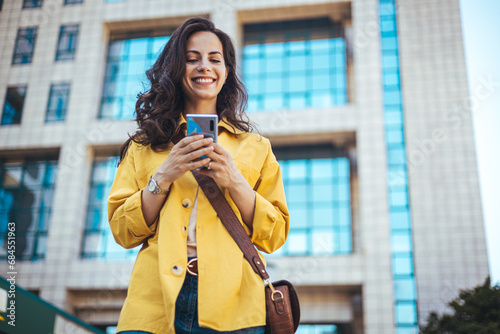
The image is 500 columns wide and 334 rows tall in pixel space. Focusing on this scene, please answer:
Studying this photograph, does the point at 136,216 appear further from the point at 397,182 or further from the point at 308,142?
the point at 308,142

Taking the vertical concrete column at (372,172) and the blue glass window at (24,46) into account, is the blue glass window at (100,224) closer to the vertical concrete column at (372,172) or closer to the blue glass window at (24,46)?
the blue glass window at (24,46)

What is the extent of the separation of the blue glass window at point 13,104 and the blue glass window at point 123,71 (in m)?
3.35

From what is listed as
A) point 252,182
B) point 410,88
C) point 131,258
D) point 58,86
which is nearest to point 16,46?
point 58,86

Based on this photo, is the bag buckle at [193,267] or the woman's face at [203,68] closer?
the bag buckle at [193,267]

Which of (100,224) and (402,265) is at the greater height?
(100,224)

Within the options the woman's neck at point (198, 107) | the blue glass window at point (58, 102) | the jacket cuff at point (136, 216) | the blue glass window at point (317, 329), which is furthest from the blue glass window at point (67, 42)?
the jacket cuff at point (136, 216)

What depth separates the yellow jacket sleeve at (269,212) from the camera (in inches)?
84.7

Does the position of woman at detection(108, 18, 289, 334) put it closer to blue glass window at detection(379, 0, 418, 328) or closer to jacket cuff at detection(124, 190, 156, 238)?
jacket cuff at detection(124, 190, 156, 238)

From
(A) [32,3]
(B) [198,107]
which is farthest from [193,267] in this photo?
(A) [32,3]

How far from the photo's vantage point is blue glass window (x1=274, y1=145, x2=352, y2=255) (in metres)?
21.1

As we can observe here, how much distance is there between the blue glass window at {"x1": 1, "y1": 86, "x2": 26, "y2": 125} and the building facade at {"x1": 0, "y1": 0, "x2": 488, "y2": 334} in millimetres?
56

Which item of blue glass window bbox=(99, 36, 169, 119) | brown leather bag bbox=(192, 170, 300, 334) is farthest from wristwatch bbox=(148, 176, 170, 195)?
blue glass window bbox=(99, 36, 169, 119)

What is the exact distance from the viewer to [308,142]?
2242 centimetres

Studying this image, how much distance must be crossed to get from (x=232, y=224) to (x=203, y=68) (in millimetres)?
709
